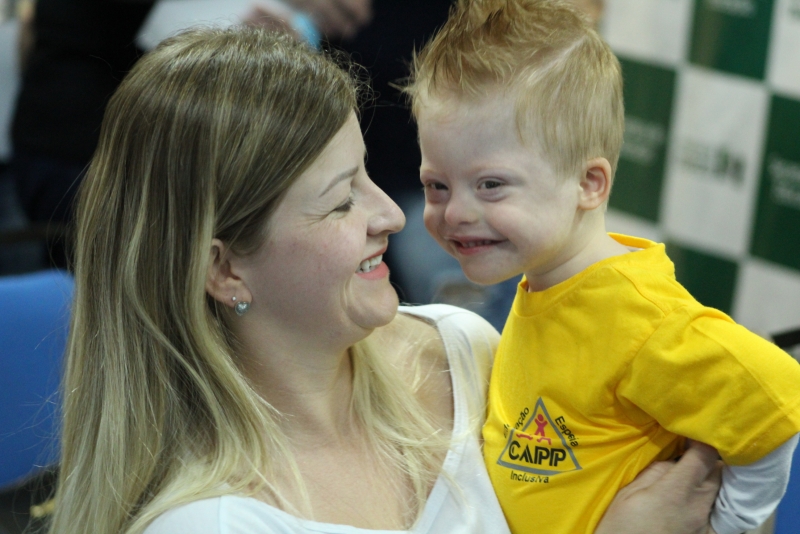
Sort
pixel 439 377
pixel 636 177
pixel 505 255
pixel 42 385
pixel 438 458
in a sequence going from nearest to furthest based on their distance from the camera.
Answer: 1. pixel 505 255
2. pixel 438 458
3. pixel 439 377
4. pixel 42 385
5. pixel 636 177

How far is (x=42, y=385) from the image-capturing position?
199cm

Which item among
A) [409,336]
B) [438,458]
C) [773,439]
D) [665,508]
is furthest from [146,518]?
[773,439]

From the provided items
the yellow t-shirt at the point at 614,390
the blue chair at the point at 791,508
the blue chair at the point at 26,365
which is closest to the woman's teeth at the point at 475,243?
the yellow t-shirt at the point at 614,390

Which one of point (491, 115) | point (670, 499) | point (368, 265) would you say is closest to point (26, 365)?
point (368, 265)

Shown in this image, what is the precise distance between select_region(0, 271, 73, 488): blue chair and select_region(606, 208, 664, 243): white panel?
90.9 inches

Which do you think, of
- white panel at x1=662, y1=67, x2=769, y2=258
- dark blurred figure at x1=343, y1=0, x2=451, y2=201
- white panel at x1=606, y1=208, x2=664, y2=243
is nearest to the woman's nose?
dark blurred figure at x1=343, y1=0, x2=451, y2=201

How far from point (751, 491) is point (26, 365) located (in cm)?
144

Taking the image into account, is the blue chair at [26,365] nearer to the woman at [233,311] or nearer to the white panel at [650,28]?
the woman at [233,311]

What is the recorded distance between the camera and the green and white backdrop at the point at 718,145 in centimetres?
307

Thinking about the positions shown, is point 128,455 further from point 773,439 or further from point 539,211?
point 773,439

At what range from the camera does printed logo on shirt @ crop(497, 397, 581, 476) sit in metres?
1.24

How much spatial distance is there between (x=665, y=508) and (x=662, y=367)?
0.20 meters

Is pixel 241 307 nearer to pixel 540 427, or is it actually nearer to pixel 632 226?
pixel 540 427

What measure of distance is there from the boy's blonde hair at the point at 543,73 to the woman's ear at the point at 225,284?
34 cm
